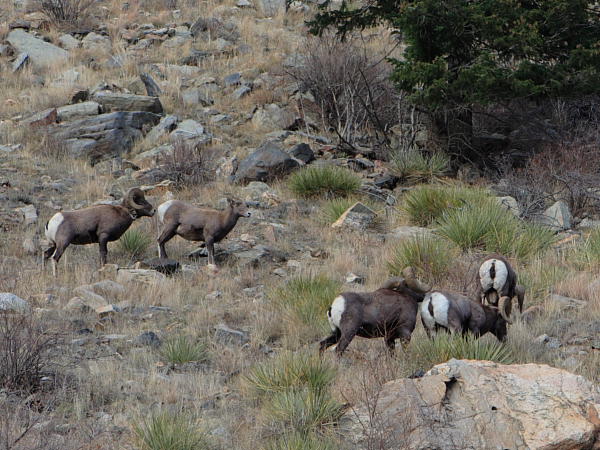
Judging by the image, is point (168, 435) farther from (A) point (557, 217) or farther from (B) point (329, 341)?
(A) point (557, 217)

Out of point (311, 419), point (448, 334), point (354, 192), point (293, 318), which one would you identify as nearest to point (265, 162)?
point (354, 192)

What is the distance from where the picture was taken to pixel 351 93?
18688mm

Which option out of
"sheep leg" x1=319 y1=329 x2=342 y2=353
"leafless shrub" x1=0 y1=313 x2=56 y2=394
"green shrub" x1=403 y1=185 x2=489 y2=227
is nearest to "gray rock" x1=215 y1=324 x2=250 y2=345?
"sheep leg" x1=319 y1=329 x2=342 y2=353

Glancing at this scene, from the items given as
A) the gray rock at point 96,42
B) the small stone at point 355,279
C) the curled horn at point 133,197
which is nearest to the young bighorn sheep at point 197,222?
the curled horn at point 133,197

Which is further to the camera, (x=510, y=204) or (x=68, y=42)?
(x=68, y=42)

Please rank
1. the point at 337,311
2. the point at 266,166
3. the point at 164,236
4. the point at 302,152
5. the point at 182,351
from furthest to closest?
the point at 302,152 → the point at 266,166 → the point at 164,236 → the point at 182,351 → the point at 337,311

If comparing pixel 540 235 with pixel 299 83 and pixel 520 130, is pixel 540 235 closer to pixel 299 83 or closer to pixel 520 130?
pixel 520 130

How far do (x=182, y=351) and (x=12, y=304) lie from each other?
1.95 m

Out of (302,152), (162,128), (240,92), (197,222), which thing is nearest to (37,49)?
(240,92)

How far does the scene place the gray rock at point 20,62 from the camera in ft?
70.0

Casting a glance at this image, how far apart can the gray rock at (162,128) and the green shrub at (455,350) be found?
11759 mm

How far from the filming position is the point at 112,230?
1120 cm

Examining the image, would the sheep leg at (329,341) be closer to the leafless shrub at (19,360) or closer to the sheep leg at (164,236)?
the leafless shrub at (19,360)

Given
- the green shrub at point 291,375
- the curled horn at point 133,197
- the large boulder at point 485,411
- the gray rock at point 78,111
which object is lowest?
the gray rock at point 78,111
